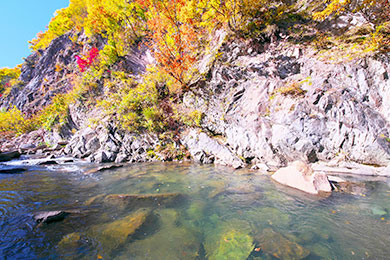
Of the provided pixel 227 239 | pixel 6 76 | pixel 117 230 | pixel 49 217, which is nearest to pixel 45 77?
pixel 6 76

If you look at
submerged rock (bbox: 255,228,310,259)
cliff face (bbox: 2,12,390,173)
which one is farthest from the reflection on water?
cliff face (bbox: 2,12,390,173)

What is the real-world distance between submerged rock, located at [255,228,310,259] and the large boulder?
3.20 meters

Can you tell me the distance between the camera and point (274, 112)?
1016 cm

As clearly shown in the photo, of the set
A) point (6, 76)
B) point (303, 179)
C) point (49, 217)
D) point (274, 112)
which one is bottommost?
point (303, 179)

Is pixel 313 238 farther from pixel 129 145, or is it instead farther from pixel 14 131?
pixel 14 131

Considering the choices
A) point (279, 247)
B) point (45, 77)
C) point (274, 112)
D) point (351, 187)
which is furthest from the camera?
point (45, 77)

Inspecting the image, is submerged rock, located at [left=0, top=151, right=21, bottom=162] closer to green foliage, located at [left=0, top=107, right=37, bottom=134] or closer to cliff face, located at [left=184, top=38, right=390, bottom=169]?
green foliage, located at [left=0, top=107, right=37, bottom=134]

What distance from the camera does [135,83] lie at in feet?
65.7

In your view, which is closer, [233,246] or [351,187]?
[233,246]

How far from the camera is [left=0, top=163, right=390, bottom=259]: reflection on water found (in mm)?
2910

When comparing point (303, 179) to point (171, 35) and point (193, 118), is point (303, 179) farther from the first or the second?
point (171, 35)

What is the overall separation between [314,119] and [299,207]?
19.9 feet

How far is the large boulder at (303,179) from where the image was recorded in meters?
5.56

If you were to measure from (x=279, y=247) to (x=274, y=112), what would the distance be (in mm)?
8692
